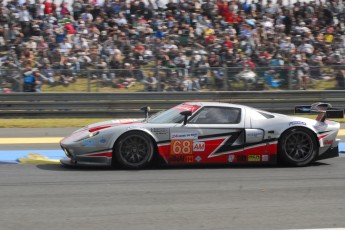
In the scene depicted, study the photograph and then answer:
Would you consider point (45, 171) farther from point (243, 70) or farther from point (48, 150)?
point (243, 70)

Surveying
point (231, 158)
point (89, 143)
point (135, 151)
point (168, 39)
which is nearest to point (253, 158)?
point (231, 158)

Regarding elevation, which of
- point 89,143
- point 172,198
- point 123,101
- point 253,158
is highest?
point 123,101

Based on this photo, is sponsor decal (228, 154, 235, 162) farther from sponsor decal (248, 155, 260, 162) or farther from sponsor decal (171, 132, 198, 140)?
sponsor decal (171, 132, 198, 140)

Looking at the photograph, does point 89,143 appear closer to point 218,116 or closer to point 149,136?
point 149,136

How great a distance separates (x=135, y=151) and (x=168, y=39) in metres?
10.3

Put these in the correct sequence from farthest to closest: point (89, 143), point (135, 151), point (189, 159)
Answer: point (189, 159) < point (135, 151) < point (89, 143)

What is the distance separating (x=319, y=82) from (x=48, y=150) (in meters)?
9.06

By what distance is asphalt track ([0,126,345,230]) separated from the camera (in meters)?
5.59

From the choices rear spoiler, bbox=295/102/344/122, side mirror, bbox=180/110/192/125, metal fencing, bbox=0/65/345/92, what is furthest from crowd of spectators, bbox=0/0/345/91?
side mirror, bbox=180/110/192/125

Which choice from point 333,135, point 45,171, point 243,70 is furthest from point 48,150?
point 243,70

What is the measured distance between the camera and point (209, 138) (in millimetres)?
8930

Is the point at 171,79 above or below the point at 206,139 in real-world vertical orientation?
above

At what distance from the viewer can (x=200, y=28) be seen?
63.5 feet

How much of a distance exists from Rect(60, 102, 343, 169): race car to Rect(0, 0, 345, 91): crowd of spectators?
7.51m
